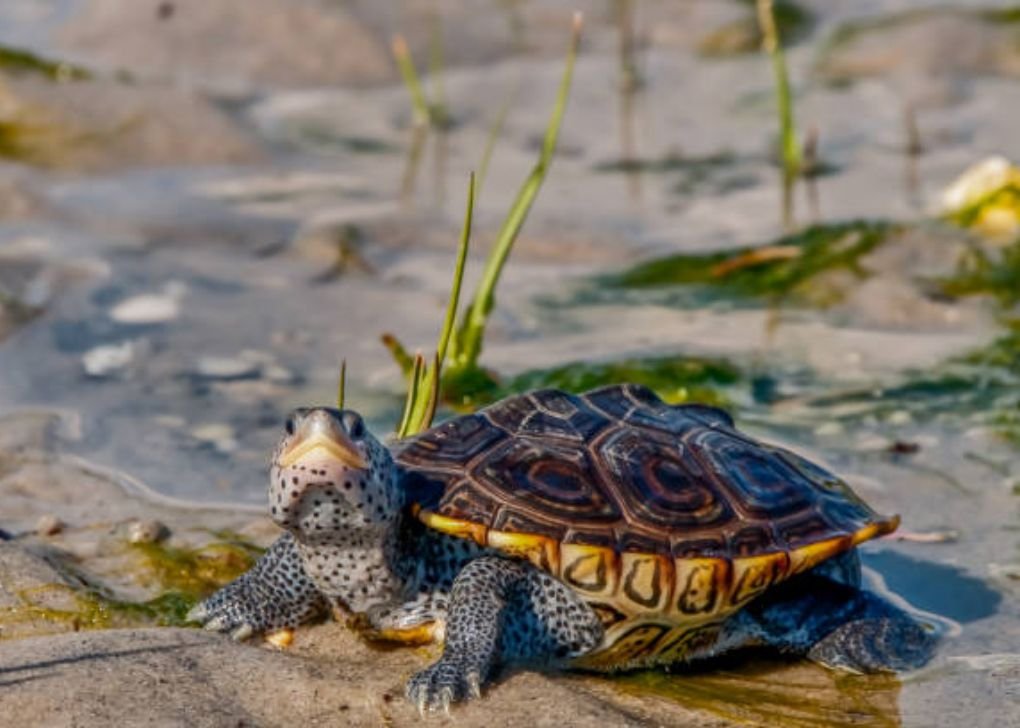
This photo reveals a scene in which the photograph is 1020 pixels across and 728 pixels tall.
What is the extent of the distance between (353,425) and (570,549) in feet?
1.99

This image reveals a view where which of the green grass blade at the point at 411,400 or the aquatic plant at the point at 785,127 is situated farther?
the aquatic plant at the point at 785,127

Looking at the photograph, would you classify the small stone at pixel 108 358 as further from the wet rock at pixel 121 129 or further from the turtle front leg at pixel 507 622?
the turtle front leg at pixel 507 622

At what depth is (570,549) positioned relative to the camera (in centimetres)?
405

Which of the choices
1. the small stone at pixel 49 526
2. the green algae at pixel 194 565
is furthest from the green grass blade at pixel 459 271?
the small stone at pixel 49 526

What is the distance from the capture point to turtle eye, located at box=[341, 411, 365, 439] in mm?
3793

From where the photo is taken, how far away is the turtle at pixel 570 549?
13.2 feet

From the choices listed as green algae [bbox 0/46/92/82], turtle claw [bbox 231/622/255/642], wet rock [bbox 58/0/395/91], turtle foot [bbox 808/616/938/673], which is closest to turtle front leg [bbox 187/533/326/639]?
turtle claw [bbox 231/622/255/642]

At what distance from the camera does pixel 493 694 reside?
3.77 m

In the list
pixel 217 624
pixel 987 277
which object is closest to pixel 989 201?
pixel 987 277

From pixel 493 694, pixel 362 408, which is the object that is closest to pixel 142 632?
pixel 493 694

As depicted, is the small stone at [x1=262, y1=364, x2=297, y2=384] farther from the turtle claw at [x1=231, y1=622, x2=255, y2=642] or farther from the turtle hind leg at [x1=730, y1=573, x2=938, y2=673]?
the turtle hind leg at [x1=730, y1=573, x2=938, y2=673]

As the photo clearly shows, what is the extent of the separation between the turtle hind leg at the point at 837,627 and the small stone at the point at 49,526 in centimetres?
180

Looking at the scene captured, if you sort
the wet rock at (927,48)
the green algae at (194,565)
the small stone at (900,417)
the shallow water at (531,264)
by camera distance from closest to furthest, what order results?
the green algae at (194,565) < the shallow water at (531,264) < the small stone at (900,417) < the wet rock at (927,48)

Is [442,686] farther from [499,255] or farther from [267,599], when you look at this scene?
[499,255]
